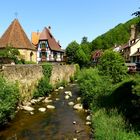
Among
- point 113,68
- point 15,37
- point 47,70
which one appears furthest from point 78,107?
point 15,37

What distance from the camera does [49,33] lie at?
74.6m

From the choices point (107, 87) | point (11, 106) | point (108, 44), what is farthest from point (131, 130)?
point (108, 44)

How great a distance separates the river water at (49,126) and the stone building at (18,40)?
76.4 feet

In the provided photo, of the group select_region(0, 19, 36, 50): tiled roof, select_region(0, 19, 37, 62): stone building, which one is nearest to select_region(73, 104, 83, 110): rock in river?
select_region(0, 19, 37, 62): stone building

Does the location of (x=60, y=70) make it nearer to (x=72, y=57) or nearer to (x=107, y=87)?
(x=107, y=87)

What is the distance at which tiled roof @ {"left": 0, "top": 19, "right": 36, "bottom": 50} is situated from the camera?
55.7 meters

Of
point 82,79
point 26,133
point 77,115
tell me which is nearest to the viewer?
point 26,133

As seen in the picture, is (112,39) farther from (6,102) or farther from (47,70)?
(6,102)

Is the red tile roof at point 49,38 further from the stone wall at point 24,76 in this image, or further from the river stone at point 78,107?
the river stone at point 78,107

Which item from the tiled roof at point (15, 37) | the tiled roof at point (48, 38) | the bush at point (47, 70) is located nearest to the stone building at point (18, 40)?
the tiled roof at point (15, 37)

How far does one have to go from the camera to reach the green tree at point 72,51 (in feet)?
245

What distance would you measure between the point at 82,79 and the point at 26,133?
15026 mm

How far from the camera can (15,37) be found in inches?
2223

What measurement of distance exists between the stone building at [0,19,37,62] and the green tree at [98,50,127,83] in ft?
61.4
